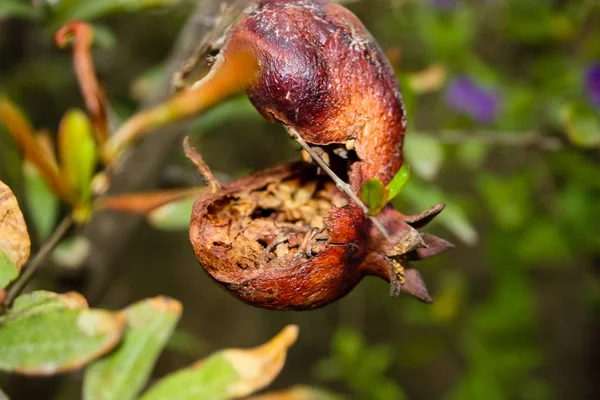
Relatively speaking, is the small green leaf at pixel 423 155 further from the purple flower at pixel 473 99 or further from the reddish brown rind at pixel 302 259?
the purple flower at pixel 473 99

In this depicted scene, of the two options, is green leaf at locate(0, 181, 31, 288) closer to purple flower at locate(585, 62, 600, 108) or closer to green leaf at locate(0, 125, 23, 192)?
green leaf at locate(0, 125, 23, 192)

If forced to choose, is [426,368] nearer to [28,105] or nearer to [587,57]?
[587,57]

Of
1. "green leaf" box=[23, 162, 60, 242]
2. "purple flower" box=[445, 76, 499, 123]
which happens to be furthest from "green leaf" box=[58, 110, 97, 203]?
"purple flower" box=[445, 76, 499, 123]

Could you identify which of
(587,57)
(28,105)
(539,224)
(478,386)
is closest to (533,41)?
(587,57)

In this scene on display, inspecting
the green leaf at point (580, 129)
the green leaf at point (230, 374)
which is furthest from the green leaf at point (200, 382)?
the green leaf at point (580, 129)

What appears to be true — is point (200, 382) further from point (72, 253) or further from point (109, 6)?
point (109, 6)
